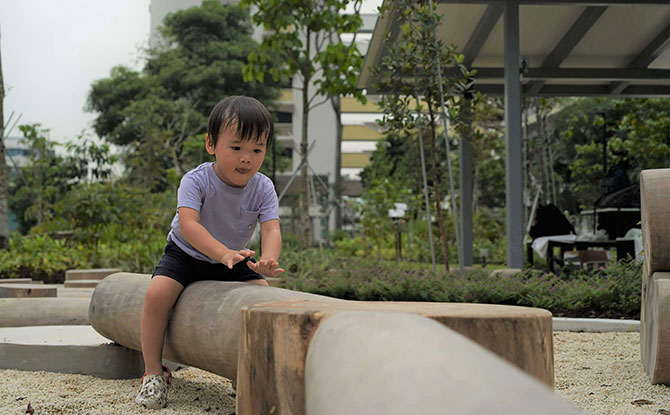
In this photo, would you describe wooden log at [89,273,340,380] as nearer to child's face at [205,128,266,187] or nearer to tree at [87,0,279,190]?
child's face at [205,128,266,187]

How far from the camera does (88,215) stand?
398 inches

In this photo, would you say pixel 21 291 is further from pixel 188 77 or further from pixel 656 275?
pixel 188 77

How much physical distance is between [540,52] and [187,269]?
26.5 feet

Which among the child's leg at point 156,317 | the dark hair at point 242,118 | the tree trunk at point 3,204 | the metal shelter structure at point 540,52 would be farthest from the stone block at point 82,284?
the dark hair at point 242,118

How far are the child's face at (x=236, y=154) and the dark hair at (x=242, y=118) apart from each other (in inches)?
0.9

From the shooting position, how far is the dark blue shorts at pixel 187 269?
8.96 ft

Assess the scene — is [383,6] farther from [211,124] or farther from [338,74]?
[211,124]

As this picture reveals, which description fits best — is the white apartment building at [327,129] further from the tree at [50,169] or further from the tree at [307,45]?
the tree at [307,45]

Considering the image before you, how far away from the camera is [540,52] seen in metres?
9.62

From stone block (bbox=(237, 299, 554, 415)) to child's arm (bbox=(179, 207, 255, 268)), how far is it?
0.74m

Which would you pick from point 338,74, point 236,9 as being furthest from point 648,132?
point 236,9

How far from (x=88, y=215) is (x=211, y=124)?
810 centimetres

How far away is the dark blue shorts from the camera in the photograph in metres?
2.73

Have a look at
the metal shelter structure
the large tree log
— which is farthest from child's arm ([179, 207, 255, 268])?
the metal shelter structure
